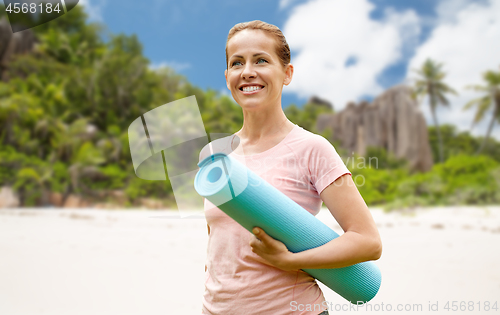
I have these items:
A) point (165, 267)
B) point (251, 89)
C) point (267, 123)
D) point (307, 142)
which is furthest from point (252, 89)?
point (165, 267)

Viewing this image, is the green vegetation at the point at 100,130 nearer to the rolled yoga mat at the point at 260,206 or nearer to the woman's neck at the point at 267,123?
the woman's neck at the point at 267,123

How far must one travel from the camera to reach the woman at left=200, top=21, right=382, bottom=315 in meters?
1.04

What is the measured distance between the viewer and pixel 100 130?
23.2m

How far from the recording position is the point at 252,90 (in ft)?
3.92

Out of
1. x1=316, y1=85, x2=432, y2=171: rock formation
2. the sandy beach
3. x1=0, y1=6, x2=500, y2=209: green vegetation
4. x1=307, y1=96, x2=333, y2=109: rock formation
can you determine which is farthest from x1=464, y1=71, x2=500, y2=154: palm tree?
the sandy beach

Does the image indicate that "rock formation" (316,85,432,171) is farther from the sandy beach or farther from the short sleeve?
the short sleeve

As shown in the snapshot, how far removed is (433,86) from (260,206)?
29376 mm

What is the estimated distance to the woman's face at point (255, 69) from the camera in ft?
3.87

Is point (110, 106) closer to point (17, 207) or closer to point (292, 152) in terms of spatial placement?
point (17, 207)

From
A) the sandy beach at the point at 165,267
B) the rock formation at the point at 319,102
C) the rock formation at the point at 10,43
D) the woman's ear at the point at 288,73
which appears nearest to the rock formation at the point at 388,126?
the rock formation at the point at 319,102

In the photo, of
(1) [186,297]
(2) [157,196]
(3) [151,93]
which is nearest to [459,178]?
(2) [157,196]

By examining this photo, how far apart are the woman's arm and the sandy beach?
8.13ft

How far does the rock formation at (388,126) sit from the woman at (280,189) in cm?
2506

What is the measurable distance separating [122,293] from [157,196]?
12.4 metres
